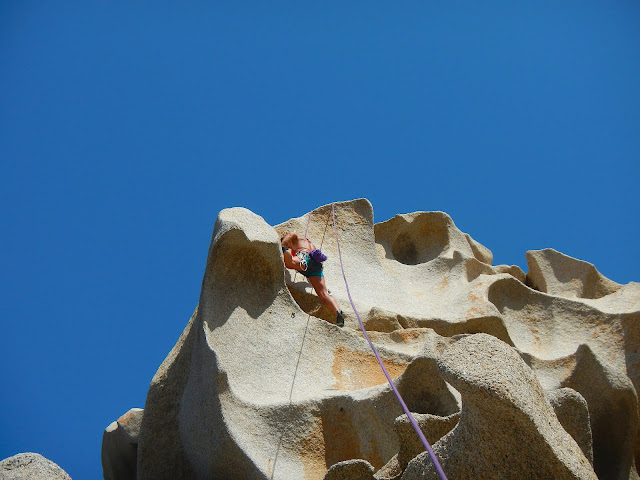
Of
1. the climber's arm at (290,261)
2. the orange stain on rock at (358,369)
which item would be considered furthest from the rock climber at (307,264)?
the orange stain on rock at (358,369)

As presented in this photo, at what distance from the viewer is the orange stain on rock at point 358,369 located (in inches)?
267

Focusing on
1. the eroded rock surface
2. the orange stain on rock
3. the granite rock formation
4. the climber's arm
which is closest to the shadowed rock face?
the orange stain on rock

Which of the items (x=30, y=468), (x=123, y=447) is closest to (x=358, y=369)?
(x=123, y=447)

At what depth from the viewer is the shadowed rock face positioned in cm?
404

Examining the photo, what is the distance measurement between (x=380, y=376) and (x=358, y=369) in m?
0.24

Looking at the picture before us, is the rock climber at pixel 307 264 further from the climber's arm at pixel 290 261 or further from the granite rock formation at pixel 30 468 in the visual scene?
the granite rock formation at pixel 30 468

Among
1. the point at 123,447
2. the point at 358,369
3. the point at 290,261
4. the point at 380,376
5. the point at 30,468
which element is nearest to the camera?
the point at 30,468

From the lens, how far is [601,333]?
27.8ft

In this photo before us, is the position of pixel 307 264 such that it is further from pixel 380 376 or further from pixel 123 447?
pixel 123 447

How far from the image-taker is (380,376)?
6.86 metres

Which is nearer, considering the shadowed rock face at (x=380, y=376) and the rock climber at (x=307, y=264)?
the shadowed rock face at (x=380, y=376)

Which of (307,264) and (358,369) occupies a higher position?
(307,264)

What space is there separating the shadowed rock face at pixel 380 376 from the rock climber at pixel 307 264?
0.15 meters

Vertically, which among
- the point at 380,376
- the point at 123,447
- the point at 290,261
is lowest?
the point at 123,447
